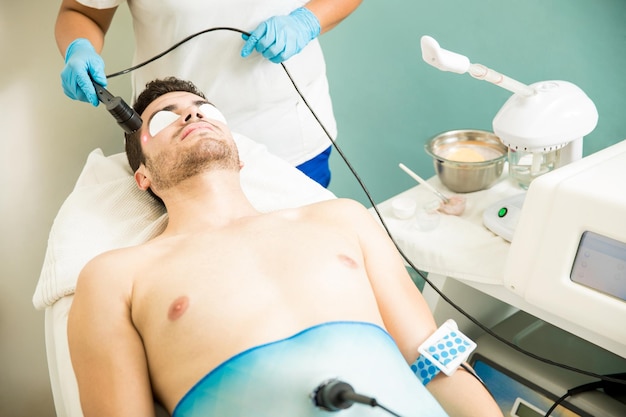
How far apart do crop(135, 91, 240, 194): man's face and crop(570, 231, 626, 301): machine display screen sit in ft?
2.44

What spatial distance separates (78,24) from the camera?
1471 mm

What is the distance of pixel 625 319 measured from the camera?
107 centimetres

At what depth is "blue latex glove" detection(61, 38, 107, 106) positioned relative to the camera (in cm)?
128

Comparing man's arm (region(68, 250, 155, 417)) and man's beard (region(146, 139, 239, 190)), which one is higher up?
man's beard (region(146, 139, 239, 190))

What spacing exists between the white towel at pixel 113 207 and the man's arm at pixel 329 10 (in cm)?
37

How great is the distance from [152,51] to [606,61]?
1221mm

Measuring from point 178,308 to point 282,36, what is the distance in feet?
2.36

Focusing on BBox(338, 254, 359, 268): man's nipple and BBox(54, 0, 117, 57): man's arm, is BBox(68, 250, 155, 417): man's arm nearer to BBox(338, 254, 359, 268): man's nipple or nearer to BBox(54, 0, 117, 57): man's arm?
BBox(338, 254, 359, 268): man's nipple

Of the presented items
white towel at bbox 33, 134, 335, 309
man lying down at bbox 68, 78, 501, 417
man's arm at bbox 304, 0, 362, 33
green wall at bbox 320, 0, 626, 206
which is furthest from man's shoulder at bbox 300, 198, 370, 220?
green wall at bbox 320, 0, 626, 206

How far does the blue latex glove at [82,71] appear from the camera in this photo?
1.28 m

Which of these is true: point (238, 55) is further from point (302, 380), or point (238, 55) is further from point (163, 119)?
point (302, 380)

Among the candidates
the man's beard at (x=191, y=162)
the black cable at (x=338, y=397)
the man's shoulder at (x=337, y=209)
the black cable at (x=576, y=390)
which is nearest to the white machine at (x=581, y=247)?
the black cable at (x=576, y=390)

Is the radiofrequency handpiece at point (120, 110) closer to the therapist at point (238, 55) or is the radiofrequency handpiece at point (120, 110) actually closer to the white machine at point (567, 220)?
the therapist at point (238, 55)

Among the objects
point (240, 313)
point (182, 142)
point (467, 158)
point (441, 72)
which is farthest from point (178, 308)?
point (441, 72)
